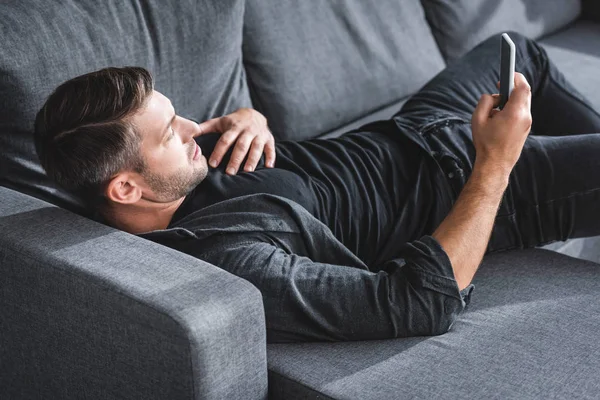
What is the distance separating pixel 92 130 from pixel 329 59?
92 centimetres

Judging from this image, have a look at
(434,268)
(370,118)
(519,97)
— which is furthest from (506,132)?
(370,118)

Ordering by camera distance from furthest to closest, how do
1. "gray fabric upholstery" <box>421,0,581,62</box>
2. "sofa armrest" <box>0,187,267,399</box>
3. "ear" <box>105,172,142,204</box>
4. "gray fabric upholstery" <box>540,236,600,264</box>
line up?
"gray fabric upholstery" <box>421,0,581,62</box>
"gray fabric upholstery" <box>540,236,600,264</box>
"ear" <box>105,172,142,204</box>
"sofa armrest" <box>0,187,267,399</box>

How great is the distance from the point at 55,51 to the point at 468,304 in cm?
86

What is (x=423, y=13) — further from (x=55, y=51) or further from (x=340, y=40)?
(x=55, y=51)

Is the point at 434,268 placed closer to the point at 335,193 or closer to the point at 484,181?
the point at 484,181

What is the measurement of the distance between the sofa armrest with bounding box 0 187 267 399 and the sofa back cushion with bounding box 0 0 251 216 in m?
0.15

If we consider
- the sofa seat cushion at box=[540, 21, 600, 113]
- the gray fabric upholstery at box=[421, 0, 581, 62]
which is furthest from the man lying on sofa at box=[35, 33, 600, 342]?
the gray fabric upholstery at box=[421, 0, 581, 62]

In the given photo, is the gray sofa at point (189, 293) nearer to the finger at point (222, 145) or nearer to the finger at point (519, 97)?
the finger at point (222, 145)

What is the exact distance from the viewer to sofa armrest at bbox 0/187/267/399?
1229mm

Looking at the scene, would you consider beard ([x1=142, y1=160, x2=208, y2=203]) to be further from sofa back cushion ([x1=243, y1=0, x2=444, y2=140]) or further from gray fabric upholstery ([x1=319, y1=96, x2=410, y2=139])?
gray fabric upholstery ([x1=319, y1=96, x2=410, y2=139])

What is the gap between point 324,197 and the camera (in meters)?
1.72

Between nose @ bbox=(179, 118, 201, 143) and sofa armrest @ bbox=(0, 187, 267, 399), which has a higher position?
nose @ bbox=(179, 118, 201, 143)

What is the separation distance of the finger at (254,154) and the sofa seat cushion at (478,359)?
41cm

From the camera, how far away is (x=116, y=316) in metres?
1.27
